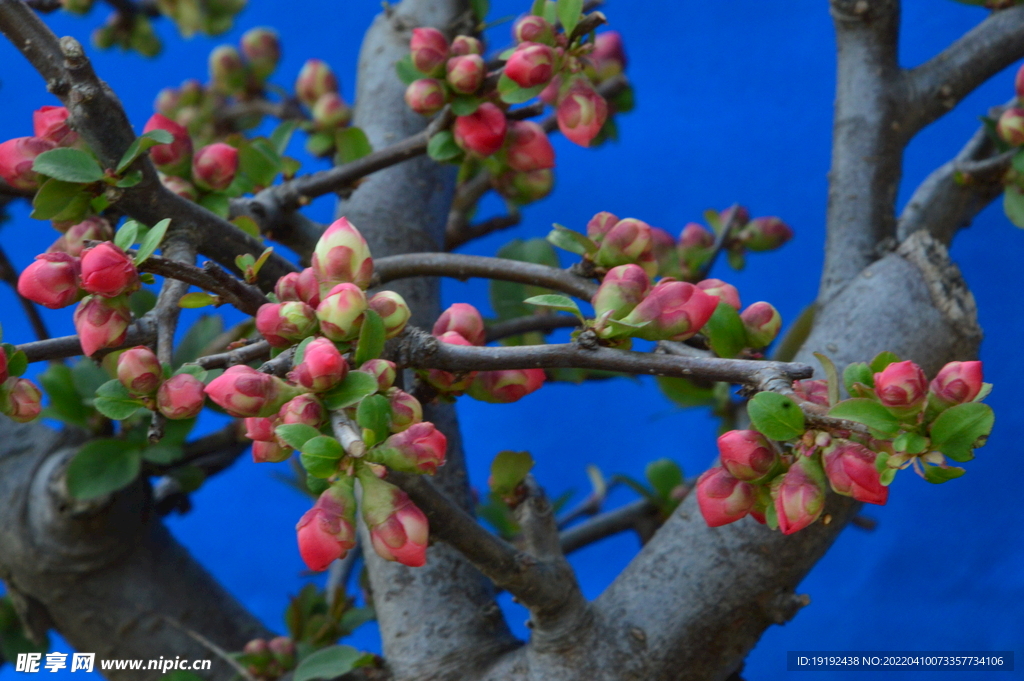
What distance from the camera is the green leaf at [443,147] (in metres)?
0.61

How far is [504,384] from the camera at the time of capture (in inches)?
19.5

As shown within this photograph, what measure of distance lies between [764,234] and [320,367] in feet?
2.33

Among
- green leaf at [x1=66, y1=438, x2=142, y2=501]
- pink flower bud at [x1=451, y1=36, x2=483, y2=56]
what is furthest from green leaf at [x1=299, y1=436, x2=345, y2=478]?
green leaf at [x1=66, y1=438, x2=142, y2=501]

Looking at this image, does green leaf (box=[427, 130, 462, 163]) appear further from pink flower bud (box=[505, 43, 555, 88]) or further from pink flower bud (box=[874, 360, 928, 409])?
pink flower bud (box=[874, 360, 928, 409])

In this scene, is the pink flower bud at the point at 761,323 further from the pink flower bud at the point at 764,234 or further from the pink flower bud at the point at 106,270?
the pink flower bud at the point at 764,234

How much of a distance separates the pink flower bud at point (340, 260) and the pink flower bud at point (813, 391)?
209 millimetres

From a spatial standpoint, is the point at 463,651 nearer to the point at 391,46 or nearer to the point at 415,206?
the point at 415,206

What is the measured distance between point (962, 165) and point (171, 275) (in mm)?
659

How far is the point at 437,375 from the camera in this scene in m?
0.49

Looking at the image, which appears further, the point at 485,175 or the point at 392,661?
the point at 485,175

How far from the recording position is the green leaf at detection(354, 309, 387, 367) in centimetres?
41

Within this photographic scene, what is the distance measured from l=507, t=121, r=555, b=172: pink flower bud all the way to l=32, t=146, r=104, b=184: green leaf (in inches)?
10.4

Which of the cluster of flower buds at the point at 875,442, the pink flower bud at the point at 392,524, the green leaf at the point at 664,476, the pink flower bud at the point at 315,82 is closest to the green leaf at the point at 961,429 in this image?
the cluster of flower buds at the point at 875,442

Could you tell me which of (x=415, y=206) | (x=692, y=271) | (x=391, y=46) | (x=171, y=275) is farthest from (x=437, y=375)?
(x=391, y=46)
